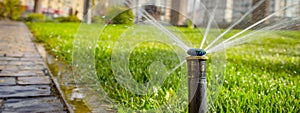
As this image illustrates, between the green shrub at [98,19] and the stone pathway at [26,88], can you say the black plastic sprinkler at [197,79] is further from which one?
the stone pathway at [26,88]

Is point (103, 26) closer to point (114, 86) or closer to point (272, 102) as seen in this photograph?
point (114, 86)

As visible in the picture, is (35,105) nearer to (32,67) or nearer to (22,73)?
(22,73)

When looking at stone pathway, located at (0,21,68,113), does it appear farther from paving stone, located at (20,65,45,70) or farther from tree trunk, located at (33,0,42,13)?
tree trunk, located at (33,0,42,13)

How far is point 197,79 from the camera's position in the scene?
131 centimetres

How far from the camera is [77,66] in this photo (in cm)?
232

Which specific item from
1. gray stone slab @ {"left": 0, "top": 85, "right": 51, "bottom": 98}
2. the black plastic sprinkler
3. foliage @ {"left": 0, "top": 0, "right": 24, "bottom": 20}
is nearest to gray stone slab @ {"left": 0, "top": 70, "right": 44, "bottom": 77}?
gray stone slab @ {"left": 0, "top": 85, "right": 51, "bottom": 98}

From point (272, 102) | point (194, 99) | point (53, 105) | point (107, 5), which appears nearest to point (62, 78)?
point (53, 105)

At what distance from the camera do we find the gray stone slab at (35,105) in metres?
1.77

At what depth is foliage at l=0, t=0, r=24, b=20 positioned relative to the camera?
58.3 feet

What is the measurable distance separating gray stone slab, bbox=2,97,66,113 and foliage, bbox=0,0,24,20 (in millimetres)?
17765

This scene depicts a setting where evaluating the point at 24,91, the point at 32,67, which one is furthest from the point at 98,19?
the point at 32,67

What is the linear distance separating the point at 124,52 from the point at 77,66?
2.04ft

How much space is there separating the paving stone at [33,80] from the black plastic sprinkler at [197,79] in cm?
156

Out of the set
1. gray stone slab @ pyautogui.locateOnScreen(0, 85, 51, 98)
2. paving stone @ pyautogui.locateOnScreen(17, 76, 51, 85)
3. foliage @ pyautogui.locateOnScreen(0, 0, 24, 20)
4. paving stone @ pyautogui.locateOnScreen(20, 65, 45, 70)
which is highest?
foliage @ pyautogui.locateOnScreen(0, 0, 24, 20)
